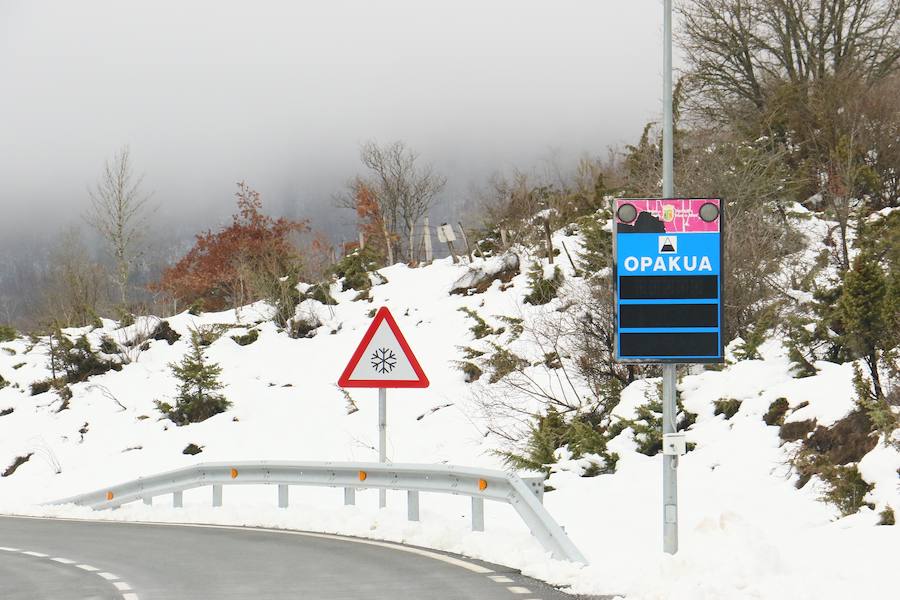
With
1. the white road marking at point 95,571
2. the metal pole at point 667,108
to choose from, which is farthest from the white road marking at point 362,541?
the metal pole at point 667,108

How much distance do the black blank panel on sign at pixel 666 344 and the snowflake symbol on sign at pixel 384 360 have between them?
4.74m

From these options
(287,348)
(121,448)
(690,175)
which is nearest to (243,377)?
(287,348)

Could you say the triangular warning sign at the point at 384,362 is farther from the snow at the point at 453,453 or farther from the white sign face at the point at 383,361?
the snow at the point at 453,453

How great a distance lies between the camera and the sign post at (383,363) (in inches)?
543

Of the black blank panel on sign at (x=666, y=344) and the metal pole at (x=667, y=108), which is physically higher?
the metal pole at (x=667, y=108)

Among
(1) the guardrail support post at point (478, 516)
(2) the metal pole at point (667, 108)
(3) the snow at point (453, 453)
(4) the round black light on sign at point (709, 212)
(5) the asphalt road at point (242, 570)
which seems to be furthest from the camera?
(1) the guardrail support post at point (478, 516)

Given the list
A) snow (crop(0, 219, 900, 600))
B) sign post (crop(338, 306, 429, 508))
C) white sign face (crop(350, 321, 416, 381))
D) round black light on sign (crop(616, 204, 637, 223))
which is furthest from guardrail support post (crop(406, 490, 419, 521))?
round black light on sign (crop(616, 204, 637, 223))

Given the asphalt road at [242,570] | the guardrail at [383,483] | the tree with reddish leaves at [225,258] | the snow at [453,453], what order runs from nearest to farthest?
the snow at [453,453]
the asphalt road at [242,570]
the guardrail at [383,483]
the tree with reddish leaves at [225,258]

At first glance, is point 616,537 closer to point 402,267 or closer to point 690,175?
point 690,175

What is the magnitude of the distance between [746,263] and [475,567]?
42.7 ft

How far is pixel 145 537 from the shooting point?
577 inches

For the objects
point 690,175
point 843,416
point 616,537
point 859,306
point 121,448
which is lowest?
point 121,448

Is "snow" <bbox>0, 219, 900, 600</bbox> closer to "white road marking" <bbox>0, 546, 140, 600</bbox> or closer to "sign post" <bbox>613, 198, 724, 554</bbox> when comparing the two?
"sign post" <bbox>613, 198, 724, 554</bbox>

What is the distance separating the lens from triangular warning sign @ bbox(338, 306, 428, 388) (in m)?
13.8
